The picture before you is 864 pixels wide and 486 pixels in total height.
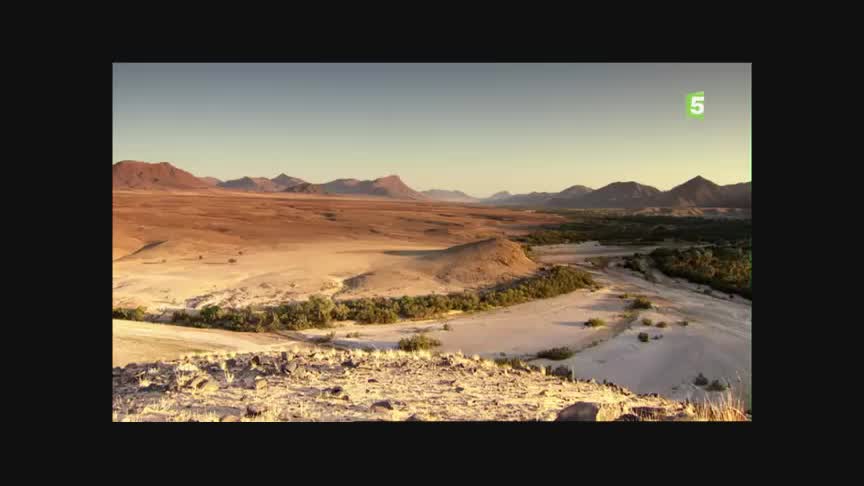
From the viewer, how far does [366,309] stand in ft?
42.0

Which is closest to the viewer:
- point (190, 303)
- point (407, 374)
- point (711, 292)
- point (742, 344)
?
point (407, 374)

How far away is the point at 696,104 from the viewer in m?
7.70

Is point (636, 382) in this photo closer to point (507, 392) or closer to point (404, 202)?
point (507, 392)

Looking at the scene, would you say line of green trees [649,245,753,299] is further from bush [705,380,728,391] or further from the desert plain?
bush [705,380,728,391]

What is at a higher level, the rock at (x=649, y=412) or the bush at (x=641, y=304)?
the bush at (x=641, y=304)

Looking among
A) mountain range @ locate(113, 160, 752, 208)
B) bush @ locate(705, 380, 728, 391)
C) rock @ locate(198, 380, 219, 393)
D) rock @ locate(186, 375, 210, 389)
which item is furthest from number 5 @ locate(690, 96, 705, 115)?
rock @ locate(186, 375, 210, 389)

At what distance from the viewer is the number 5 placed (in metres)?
7.50

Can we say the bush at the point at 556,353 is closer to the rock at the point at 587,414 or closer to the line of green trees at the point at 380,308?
the line of green trees at the point at 380,308

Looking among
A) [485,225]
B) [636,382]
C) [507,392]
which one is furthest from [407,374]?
[485,225]

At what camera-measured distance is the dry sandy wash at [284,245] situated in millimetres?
10531

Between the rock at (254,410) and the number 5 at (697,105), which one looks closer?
the rock at (254,410)

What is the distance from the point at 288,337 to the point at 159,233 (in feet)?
12.6

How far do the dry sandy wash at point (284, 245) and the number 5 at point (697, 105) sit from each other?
420cm

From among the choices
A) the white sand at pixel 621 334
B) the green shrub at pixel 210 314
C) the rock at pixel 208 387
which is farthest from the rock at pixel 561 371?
the green shrub at pixel 210 314
